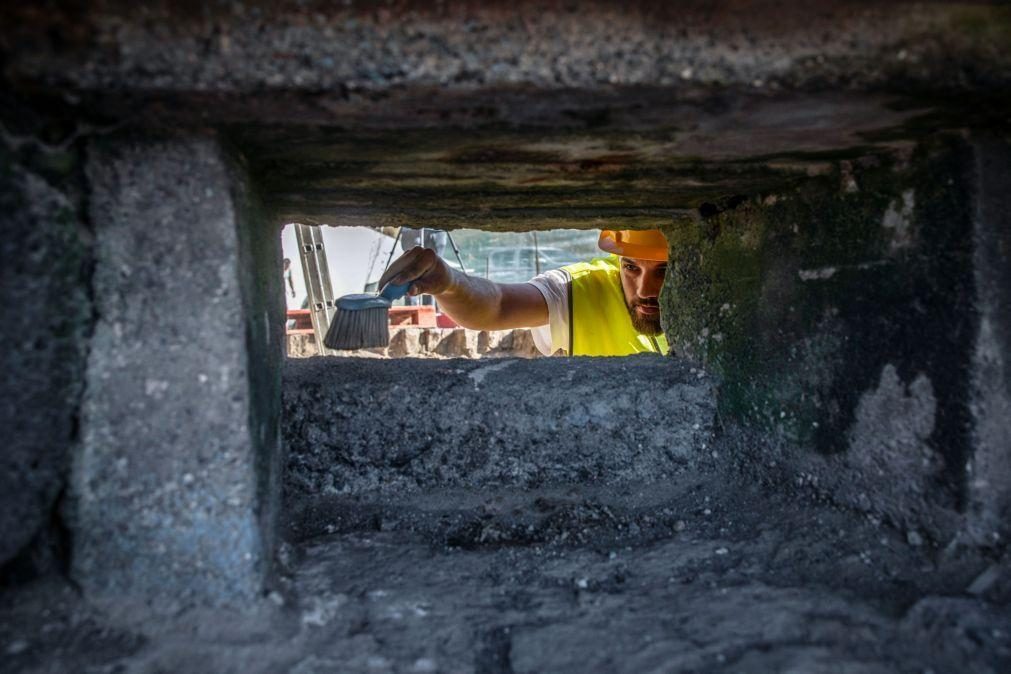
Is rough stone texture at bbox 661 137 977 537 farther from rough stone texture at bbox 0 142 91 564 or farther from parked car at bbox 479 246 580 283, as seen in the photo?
parked car at bbox 479 246 580 283

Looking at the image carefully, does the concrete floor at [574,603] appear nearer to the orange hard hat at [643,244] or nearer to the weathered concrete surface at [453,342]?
the orange hard hat at [643,244]

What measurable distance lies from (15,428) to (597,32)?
78cm

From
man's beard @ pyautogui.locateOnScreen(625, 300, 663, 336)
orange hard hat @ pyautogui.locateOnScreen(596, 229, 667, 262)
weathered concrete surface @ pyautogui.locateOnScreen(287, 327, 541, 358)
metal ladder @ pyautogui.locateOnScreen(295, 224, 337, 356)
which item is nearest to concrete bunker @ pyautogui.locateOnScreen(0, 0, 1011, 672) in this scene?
orange hard hat @ pyautogui.locateOnScreen(596, 229, 667, 262)

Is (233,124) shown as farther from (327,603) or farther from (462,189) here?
(327,603)

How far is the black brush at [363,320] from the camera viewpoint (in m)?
2.46

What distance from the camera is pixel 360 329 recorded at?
2.46m

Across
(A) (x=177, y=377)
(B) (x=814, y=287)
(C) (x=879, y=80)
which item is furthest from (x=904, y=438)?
(A) (x=177, y=377)

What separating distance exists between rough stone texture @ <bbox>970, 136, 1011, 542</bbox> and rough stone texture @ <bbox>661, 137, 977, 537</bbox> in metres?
0.01

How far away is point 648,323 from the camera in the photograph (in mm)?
2961

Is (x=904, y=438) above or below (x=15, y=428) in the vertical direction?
below

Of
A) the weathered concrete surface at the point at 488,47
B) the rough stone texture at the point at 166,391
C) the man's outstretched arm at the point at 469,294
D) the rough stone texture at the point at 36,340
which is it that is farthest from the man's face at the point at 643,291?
the rough stone texture at the point at 36,340

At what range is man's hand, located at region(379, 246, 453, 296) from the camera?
2.51 meters

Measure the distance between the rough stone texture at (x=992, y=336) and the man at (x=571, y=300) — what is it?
1425 mm

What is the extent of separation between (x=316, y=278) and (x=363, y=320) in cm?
259
